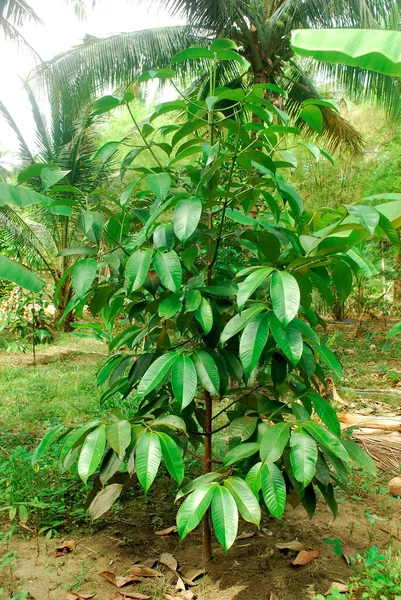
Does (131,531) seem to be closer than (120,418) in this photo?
No

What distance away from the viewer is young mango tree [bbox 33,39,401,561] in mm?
1199

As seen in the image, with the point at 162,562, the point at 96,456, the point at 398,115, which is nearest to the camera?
the point at 96,456

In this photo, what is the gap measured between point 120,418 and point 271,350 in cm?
48

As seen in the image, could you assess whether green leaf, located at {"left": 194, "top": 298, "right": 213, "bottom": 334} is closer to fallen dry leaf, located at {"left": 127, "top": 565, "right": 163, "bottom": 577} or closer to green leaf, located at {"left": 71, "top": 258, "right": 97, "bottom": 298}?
green leaf, located at {"left": 71, "top": 258, "right": 97, "bottom": 298}

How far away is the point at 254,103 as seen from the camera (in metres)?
1.46

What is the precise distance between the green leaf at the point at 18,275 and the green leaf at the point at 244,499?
739mm

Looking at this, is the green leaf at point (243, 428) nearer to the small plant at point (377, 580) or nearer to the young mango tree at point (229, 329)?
the young mango tree at point (229, 329)

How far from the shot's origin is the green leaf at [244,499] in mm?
1164

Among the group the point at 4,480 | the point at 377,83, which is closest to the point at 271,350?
the point at 4,480

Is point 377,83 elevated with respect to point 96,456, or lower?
elevated

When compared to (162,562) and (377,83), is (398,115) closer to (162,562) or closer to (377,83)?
(377,83)

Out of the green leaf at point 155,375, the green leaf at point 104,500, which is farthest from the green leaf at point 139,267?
the green leaf at point 104,500

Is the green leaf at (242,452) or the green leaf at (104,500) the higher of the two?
the green leaf at (242,452)

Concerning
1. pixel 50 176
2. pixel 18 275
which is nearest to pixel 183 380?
pixel 18 275
